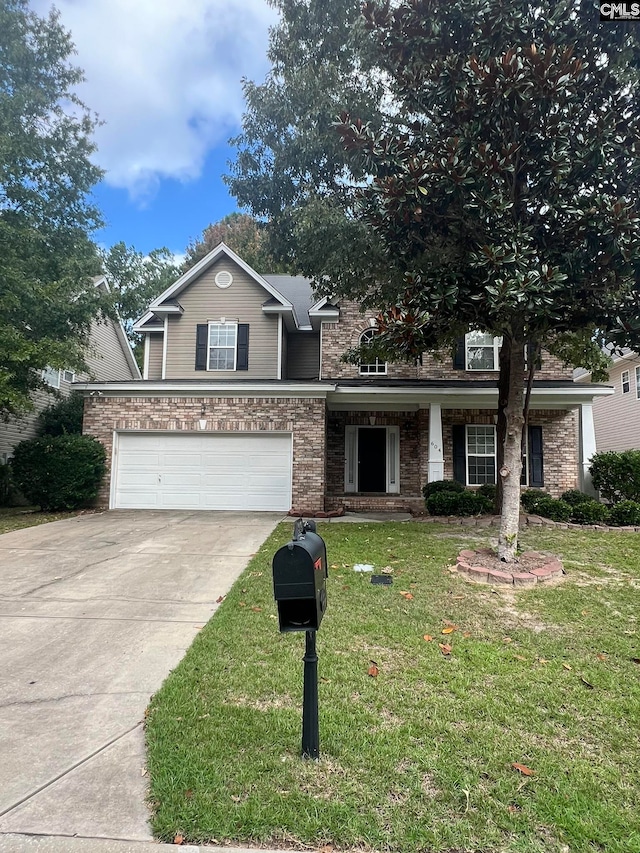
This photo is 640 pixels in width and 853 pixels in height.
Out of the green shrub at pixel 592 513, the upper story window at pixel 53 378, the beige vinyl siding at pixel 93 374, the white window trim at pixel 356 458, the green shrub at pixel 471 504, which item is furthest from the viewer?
the upper story window at pixel 53 378

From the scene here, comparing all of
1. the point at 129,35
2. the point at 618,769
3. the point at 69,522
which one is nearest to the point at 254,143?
the point at 129,35

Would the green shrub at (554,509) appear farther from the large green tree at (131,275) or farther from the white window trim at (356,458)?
the large green tree at (131,275)

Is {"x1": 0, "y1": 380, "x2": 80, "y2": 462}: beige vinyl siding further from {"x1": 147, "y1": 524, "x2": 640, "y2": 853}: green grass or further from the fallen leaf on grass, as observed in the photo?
the fallen leaf on grass

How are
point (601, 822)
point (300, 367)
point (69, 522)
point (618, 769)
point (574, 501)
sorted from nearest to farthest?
point (601, 822) < point (618, 769) < point (69, 522) < point (574, 501) < point (300, 367)

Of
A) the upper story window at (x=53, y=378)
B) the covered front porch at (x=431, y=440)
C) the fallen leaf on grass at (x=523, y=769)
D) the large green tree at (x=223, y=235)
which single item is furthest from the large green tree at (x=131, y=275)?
the large green tree at (x=223, y=235)

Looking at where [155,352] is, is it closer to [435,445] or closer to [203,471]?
[203,471]

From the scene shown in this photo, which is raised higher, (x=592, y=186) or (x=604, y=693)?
(x=592, y=186)

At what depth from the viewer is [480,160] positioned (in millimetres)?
5801

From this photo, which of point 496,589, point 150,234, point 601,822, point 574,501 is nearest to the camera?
point 601,822

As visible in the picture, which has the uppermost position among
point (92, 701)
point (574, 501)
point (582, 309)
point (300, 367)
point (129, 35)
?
point (129, 35)

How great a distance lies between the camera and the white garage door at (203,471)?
12000mm

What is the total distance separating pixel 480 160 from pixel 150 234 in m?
17.2

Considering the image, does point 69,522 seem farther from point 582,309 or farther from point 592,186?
point 592,186

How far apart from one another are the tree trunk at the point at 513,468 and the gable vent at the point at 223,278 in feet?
33.2
